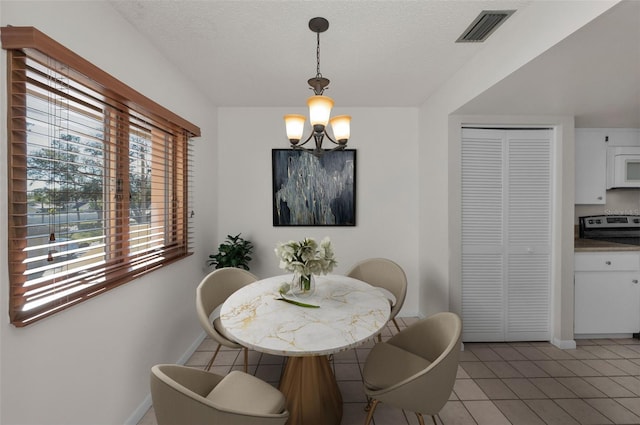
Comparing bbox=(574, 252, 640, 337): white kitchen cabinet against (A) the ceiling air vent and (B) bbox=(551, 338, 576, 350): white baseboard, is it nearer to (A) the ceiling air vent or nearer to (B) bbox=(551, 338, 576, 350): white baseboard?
(B) bbox=(551, 338, 576, 350): white baseboard

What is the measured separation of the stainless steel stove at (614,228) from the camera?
3091mm

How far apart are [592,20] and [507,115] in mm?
1417

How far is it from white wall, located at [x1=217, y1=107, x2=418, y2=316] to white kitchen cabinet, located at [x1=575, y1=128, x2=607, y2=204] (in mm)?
1720

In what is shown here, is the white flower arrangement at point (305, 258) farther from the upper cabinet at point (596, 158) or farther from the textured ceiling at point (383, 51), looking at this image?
the upper cabinet at point (596, 158)

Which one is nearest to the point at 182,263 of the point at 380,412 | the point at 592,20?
the point at 380,412

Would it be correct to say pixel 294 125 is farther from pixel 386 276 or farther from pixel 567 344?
pixel 567 344

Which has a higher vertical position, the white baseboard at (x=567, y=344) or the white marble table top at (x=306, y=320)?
the white marble table top at (x=306, y=320)

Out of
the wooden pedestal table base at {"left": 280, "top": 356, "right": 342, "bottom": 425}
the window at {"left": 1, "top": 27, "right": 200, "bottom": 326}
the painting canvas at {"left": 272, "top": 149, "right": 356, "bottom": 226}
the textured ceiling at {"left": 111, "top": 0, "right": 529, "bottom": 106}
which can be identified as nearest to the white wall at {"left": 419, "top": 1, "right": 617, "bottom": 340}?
the textured ceiling at {"left": 111, "top": 0, "right": 529, "bottom": 106}

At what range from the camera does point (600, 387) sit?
82.6 inches

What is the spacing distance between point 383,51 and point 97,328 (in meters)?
2.53

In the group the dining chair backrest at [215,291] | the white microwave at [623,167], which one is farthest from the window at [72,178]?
the white microwave at [623,167]

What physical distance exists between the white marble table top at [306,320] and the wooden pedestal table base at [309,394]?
33 centimetres

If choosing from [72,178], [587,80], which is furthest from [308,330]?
[587,80]

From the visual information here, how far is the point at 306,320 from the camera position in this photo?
1472 millimetres
